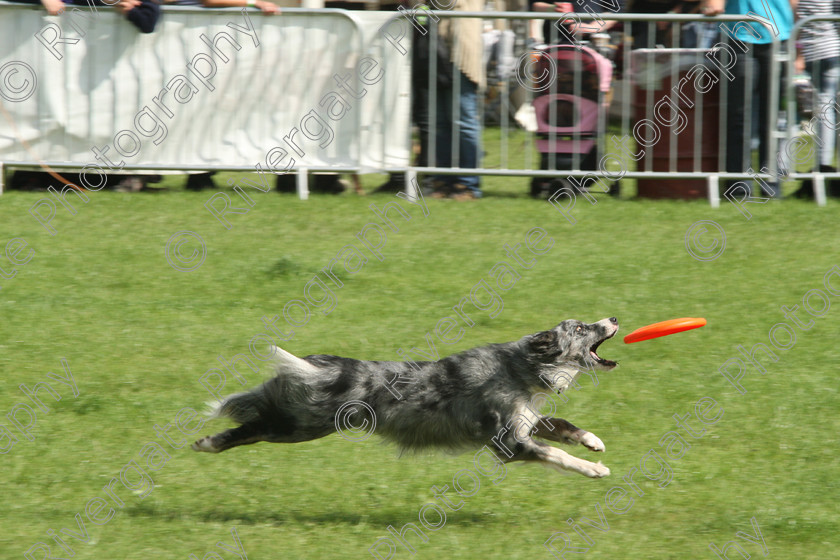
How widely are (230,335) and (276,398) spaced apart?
235 cm

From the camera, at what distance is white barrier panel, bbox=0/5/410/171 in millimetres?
9836

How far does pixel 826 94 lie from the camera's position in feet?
32.9

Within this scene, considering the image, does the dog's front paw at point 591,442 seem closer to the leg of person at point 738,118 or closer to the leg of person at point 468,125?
the leg of person at point 468,125

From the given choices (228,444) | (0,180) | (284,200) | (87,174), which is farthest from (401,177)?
(228,444)

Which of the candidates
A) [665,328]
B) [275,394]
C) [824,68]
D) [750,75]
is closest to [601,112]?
[750,75]

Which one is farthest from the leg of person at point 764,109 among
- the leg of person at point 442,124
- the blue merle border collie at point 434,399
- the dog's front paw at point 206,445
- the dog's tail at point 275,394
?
the dog's front paw at point 206,445

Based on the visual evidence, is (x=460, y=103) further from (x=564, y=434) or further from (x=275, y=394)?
(x=275, y=394)

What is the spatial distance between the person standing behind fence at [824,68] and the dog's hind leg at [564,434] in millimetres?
5767

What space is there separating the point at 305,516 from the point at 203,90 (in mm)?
5665

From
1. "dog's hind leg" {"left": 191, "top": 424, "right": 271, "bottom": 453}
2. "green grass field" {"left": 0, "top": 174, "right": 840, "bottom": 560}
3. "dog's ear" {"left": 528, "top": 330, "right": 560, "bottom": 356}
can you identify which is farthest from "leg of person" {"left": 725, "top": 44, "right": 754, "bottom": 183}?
"dog's hind leg" {"left": 191, "top": 424, "right": 271, "bottom": 453}

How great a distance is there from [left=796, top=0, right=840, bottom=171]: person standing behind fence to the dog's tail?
6.74 metres

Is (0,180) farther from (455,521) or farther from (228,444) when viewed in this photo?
(455,521)

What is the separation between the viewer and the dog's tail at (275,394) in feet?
Answer: 17.0

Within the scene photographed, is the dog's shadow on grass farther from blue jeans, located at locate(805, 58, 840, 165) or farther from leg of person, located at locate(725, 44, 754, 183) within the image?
blue jeans, located at locate(805, 58, 840, 165)
